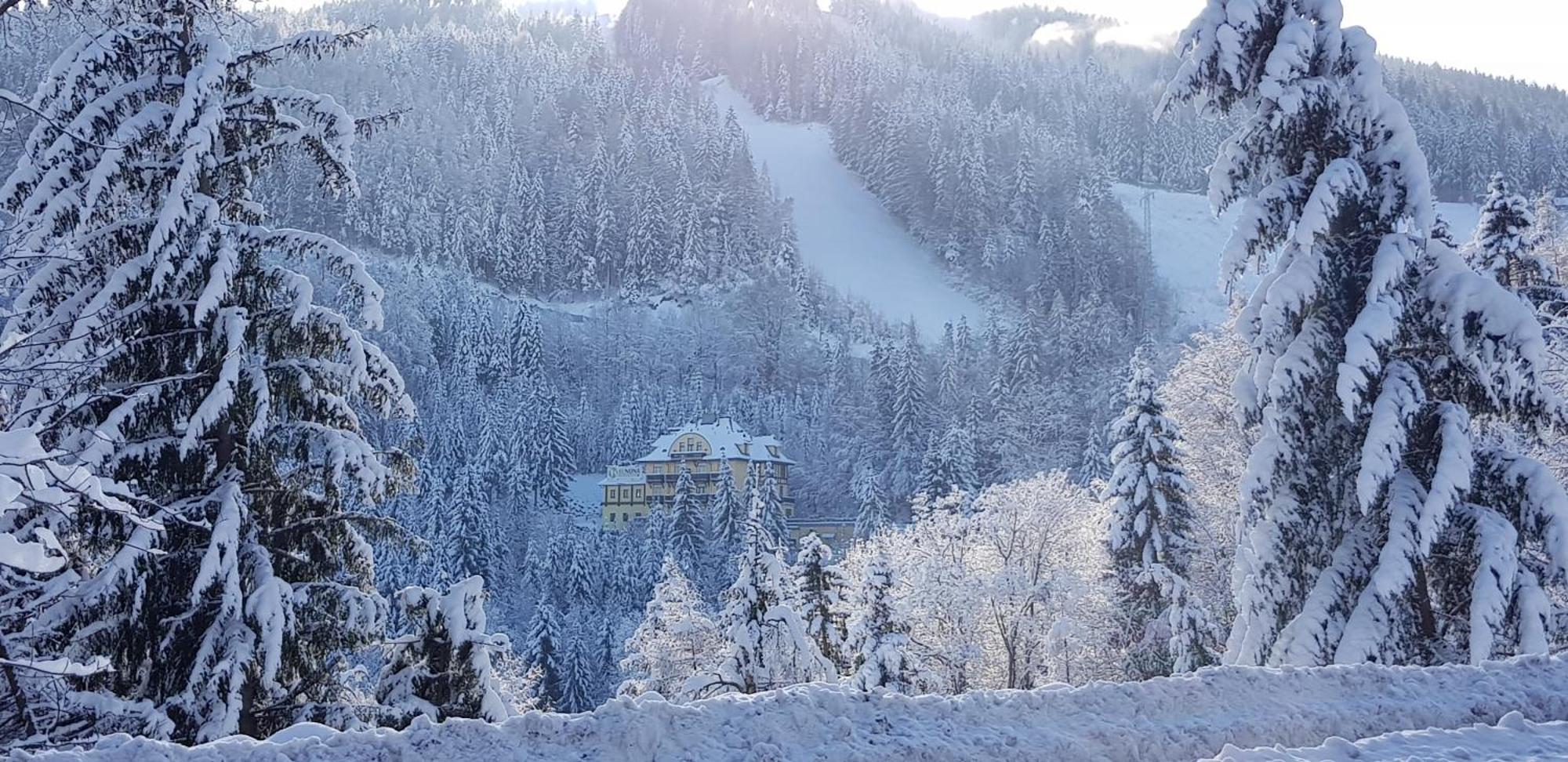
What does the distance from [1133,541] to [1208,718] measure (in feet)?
71.8

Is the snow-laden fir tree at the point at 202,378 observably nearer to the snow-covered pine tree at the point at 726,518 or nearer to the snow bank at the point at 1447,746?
the snow bank at the point at 1447,746

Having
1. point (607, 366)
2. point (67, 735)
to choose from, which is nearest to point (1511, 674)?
point (67, 735)

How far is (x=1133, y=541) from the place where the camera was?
1063 inches

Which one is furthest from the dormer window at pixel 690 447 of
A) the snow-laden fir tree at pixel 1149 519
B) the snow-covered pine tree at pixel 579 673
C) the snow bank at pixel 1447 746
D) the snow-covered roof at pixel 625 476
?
the snow bank at pixel 1447 746

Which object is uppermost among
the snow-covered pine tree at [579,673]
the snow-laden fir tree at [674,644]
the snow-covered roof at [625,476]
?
the snow-laden fir tree at [674,644]

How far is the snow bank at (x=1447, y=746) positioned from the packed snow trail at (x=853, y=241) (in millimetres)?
113119

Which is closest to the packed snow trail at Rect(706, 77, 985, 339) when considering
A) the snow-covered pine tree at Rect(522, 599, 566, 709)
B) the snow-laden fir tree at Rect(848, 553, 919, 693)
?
the snow-covered pine tree at Rect(522, 599, 566, 709)

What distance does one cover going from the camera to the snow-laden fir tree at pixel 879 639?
2475 cm

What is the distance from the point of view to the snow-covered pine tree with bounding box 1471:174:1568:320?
20.6 meters

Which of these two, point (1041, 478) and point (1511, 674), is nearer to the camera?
point (1511, 674)

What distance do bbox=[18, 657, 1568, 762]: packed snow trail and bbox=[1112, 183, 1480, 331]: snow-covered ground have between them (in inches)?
4428

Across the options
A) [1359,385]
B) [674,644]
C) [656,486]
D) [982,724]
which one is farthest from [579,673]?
[982,724]

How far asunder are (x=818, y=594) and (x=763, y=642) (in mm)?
4131

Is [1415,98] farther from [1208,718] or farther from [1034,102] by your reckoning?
[1208,718]
